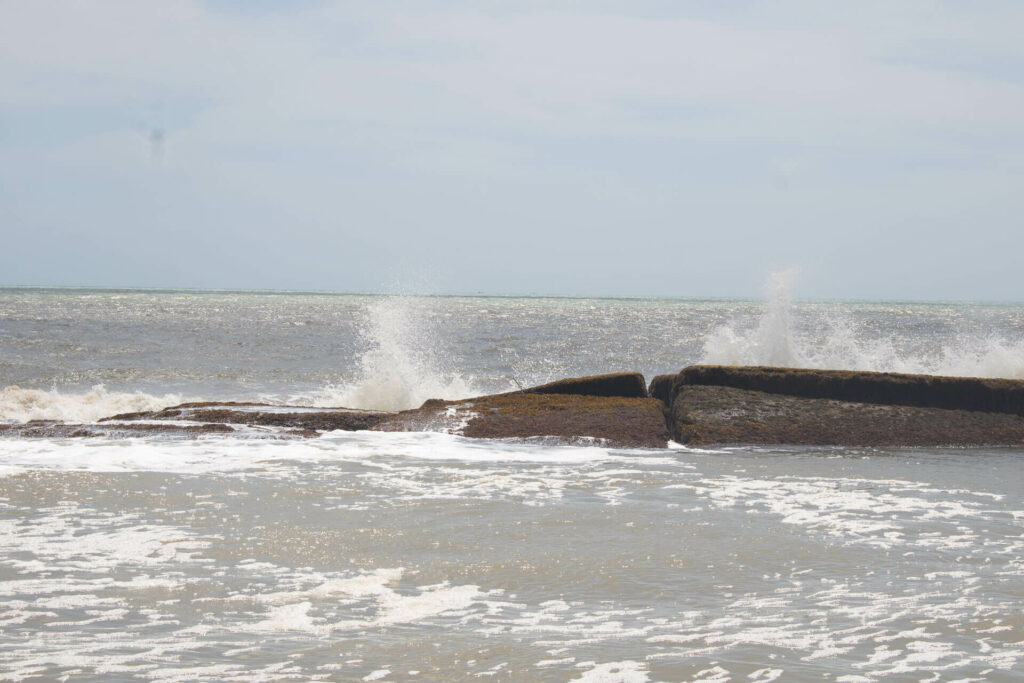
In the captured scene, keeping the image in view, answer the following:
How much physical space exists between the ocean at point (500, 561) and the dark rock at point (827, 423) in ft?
0.73

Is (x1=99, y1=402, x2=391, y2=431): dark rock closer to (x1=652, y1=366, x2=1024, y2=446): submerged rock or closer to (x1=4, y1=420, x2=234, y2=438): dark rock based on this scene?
(x1=4, y1=420, x2=234, y2=438): dark rock

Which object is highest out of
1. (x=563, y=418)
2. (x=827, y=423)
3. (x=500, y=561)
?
(x=563, y=418)

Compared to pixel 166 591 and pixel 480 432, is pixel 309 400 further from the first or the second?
pixel 166 591

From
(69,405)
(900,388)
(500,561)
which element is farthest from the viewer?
(69,405)

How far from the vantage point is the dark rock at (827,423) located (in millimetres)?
7238

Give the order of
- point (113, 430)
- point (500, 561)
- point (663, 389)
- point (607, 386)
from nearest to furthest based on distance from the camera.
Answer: point (500, 561) → point (113, 430) → point (607, 386) → point (663, 389)

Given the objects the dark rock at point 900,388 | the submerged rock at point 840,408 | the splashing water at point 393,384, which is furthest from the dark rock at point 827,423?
the splashing water at point 393,384

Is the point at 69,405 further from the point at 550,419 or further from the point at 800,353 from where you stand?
the point at 800,353

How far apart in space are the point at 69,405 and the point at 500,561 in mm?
9727

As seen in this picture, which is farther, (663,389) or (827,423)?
(663,389)

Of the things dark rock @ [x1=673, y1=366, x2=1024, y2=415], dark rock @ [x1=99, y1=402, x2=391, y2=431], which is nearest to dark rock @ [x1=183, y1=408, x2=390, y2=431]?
dark rock @ [x1=99, y1=402, x2=391, y2=431]

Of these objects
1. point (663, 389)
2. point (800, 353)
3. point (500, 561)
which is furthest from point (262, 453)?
point (800, 353)

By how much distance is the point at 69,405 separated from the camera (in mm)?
12086

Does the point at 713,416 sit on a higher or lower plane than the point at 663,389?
lower
